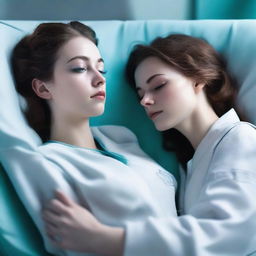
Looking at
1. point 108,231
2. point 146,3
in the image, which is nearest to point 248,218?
point 108,231

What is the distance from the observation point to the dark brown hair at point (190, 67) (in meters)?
1.19

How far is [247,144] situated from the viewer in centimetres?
101

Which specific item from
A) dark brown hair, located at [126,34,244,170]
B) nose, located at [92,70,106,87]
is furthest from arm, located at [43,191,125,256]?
dark brown hair, located at [126,34,244,170]

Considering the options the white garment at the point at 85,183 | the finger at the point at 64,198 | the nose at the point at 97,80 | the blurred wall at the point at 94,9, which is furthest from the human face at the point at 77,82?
the blurred wall at the point at 94,9

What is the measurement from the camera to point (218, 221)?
0.90 m

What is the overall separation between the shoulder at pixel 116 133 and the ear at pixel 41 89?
0.18 meters

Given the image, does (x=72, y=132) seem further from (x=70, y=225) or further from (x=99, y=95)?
(x=70, y=225)

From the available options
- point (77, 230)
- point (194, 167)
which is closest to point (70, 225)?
point (77, 230)

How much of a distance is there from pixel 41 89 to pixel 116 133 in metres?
0.26

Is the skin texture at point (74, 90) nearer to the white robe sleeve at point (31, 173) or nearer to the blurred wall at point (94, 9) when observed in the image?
the white robe sleeve at point (31, 173)

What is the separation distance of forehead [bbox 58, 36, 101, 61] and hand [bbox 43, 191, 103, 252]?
0.38 m

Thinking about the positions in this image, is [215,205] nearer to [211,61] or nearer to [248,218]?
[248,218]

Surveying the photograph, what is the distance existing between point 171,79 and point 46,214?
51 cm

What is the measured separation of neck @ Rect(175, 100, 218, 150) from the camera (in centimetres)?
118
